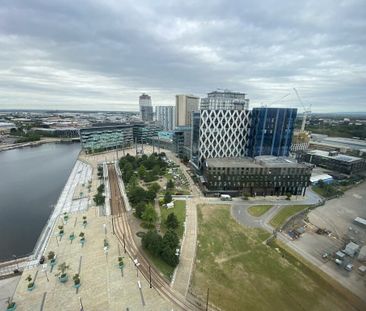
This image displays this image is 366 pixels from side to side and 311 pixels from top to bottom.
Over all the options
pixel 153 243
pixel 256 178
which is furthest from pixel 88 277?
pixel 256 178

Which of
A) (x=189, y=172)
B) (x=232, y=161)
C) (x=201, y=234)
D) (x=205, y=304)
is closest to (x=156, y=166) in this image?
(x=189, y=172)

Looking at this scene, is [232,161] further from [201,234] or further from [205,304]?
[205,304]

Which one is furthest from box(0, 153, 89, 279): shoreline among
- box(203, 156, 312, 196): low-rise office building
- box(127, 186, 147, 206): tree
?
box(203, 156, 312, 196): low-rise office building

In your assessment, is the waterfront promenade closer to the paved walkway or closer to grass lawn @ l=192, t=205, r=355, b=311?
the paved walkway

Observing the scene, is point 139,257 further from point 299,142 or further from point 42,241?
point 299,142

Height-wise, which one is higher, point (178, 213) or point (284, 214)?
point (178, 213)

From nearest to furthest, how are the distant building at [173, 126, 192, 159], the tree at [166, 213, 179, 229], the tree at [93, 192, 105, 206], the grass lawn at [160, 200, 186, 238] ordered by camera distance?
the tree at [166, 213, 179, 229] → the grass lawn at [160, 200, 186, 238] → the tree at [93, 192, 105, 206] → the distant building at [173, 126, 192, 159]
